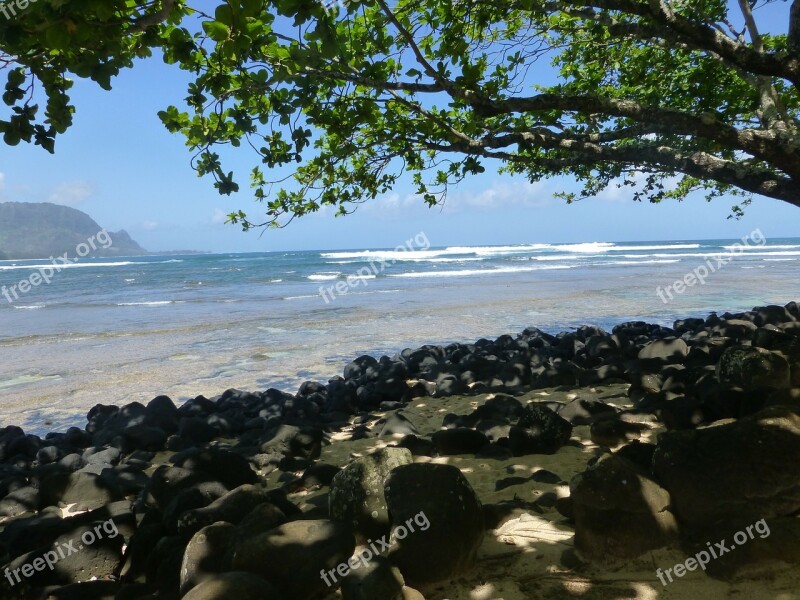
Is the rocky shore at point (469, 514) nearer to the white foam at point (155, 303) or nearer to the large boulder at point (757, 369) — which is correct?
the large boulder at point (757, 369)

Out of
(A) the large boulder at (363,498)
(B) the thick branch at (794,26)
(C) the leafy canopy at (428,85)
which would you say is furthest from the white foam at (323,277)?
(A) the large boulder at (363,498)

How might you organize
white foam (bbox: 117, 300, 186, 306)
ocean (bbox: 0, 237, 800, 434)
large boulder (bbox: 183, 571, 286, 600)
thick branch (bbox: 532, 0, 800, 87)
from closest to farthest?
large boulder (bbox: 183, 571, 286, 600)
thick branch (bbox: 532, 0, 800, 87)
ocean (bbox: 0, 237, 800, 434)
white foam (bbox: 117, 300, 186, 306)

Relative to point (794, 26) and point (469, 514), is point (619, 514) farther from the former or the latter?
point (794, 26)

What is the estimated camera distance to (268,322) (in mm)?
15945

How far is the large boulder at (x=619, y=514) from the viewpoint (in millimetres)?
2564

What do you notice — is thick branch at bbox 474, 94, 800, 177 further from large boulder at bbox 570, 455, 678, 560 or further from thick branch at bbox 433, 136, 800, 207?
large boulder at bbox 570, 455, 678, 560

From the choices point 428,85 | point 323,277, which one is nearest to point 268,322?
point 428,85

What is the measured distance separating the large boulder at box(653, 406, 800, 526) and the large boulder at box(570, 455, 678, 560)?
114 millimetres

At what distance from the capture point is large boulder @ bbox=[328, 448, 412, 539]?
292cm

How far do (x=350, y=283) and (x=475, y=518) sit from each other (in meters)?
27.7

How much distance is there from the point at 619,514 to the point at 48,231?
591 feet

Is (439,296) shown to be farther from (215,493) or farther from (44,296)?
(44,296)

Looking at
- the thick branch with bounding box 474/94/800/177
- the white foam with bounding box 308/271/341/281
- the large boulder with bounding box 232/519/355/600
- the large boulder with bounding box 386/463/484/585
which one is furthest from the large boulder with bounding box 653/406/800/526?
the white foam with bounding box 308/271/341/281

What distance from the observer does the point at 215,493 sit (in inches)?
145
